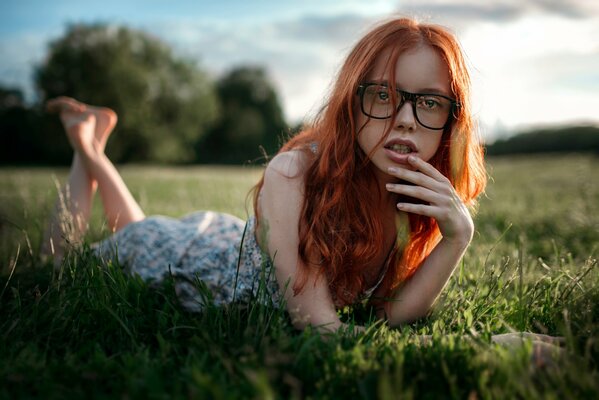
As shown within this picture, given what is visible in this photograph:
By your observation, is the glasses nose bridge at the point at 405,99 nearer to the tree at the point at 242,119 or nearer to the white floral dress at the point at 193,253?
the white floral dress at the point at 193,253

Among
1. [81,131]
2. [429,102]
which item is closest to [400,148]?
[429,102]

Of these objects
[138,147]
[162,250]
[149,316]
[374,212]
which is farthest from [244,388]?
[138,147]

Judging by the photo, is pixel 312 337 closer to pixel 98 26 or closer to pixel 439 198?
pixel 439 198

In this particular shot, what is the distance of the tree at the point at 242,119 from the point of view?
174 ft

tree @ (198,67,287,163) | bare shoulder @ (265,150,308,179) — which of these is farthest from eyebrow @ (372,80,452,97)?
tree @ (198,67,287,163)

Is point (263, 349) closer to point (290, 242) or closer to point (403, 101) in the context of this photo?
point (290, 242)

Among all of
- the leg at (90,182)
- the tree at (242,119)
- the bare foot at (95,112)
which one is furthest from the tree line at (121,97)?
the leg at (90,182)

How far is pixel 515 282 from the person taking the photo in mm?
2887

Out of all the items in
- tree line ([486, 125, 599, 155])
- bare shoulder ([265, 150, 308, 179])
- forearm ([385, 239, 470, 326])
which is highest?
bare shoulder ([265, 150, 308, 179])

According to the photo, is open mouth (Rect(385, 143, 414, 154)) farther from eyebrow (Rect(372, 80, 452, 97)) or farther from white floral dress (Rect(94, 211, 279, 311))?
white floral dress (Rect(94, 211, 279, 311))

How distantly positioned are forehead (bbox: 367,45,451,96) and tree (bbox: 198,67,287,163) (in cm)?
4549

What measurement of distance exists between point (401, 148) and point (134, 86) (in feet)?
124

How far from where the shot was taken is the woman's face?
86.7 inches

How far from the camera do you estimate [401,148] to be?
229cm
